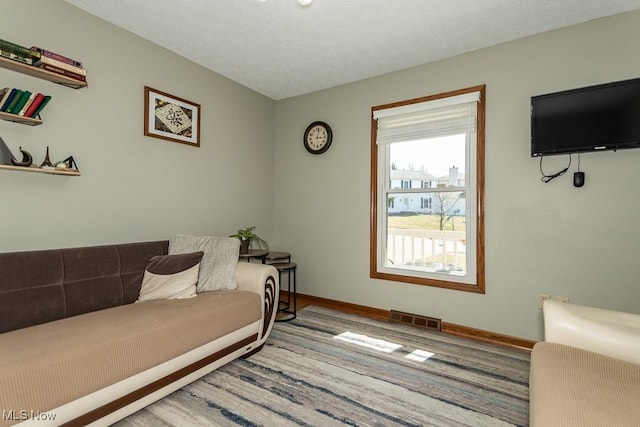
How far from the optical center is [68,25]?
2162 mm

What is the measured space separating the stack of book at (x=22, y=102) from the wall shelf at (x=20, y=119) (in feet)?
0.09

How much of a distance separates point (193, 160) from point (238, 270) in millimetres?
1309

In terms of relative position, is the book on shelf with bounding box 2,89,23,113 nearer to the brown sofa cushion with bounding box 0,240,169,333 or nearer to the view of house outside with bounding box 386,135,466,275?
the brown sofa cushion with bounding box 0,240,169,333

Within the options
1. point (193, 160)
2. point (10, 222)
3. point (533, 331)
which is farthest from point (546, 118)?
point (10, 222)

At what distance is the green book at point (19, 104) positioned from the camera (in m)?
1.85

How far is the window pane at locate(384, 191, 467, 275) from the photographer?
294 cm

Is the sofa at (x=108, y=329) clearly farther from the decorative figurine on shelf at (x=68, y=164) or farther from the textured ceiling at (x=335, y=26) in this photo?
the textured ceiling at (x=335, y=26)

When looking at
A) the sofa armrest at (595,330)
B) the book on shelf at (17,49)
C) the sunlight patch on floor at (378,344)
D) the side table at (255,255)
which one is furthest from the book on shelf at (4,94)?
the sofa armrest at (595,330)

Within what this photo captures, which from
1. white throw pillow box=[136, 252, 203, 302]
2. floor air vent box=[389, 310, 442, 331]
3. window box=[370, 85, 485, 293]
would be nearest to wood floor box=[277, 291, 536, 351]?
floor air vent box=[389, 310, 442, 331]

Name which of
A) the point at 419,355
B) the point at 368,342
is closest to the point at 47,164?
the point at 368,342

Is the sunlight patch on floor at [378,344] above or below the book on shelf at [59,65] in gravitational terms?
below

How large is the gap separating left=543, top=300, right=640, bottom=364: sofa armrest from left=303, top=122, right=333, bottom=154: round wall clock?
8.73ft

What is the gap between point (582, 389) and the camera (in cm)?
113

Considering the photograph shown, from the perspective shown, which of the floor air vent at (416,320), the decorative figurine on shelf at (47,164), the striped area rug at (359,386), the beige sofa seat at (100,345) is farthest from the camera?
the floor air vent at (416,320)
